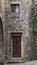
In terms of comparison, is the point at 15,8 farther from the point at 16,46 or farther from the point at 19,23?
the point at 16,46

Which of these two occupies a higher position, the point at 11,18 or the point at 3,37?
the point at 11,18

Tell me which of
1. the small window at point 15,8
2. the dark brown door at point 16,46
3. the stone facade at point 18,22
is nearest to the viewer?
the stone facade at point 18,22

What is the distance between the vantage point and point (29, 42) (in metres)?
17.7

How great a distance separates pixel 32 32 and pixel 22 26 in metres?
0.75

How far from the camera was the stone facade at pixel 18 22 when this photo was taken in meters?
17.6

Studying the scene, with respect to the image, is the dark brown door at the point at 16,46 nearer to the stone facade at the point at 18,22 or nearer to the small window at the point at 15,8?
the stone facade at the point at 18,22

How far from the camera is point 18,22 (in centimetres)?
1764

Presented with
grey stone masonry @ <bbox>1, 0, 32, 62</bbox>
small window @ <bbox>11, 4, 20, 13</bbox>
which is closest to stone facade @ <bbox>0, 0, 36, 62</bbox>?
grey stone masonry @ <bbox>1, 0, 32, 62</bbox>

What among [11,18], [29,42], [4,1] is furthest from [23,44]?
[4,1]

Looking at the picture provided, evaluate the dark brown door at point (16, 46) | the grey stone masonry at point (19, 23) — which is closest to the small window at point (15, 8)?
the grey stone masonry at point (19, 23)

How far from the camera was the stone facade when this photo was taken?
1761 centimetres

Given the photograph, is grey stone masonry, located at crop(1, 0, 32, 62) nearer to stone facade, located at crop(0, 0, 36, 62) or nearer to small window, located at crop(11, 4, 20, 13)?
stone facade, located at crop(0, 0, 36, 62)

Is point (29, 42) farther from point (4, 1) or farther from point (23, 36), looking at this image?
point (4, 1)

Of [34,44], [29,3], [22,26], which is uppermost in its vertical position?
[29,3]
